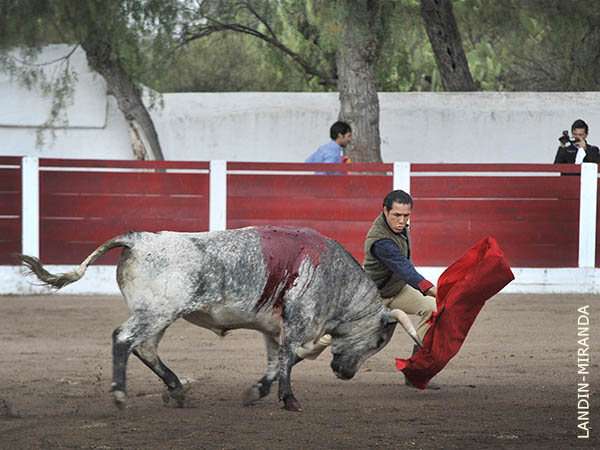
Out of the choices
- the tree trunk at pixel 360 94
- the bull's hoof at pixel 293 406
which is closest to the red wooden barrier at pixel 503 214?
the tree trunk at pixel 360 94

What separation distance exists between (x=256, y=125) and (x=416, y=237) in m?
2.86

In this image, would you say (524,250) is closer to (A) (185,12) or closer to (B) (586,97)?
(B) (586,97)

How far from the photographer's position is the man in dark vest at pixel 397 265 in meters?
4.44

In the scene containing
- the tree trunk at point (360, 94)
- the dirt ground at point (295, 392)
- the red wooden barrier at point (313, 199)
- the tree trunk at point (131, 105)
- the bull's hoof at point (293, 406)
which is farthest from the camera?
the tree trunk at point (131, 105)

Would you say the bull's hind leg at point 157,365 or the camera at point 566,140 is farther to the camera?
the camera at point 566,140

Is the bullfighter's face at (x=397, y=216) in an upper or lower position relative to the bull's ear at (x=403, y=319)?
upper

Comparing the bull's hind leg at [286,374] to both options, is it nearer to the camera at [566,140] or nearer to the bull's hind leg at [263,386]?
the bull's hind leg at [263,386]

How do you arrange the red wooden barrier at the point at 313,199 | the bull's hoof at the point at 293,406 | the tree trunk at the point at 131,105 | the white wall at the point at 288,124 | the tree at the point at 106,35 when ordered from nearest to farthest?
1. the bull's hoof at the point at 293,406
2. the red wooden barrier at the point at 313,199
3. the tree at the point at 106,35
4. the tree trunk at the point at 131,105
5. the white wall at the point at 288,124

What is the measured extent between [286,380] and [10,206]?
532 cm

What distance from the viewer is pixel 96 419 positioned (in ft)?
13.5

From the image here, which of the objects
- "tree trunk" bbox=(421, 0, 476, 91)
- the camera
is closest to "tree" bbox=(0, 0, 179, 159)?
"tree trunk" bbox=(421, 0, 476, 91)

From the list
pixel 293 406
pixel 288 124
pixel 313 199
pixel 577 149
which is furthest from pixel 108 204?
pixel 293 406

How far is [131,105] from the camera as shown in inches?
407

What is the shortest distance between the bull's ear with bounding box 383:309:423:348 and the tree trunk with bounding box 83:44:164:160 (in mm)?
6352
